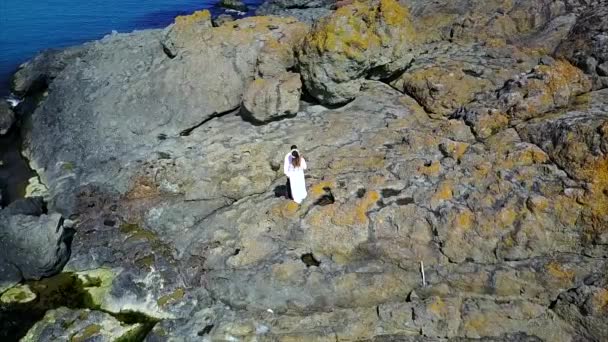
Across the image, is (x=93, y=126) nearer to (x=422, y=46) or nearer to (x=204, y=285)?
(x=204, y=285)

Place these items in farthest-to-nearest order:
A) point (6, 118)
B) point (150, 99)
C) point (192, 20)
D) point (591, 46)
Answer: point (6, 118), point (192, 20), point (150, 99), point (591, 46)

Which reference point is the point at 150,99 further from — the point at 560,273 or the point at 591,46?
the point at 591,46

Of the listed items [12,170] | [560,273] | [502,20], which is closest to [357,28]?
[502,20]

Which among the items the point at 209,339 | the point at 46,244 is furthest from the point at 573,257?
the point at 46,244

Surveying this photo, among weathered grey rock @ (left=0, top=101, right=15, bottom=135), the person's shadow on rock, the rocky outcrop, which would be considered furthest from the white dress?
the rocky outcrop

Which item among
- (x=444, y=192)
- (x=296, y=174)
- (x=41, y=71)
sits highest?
(x=41, y=71)
